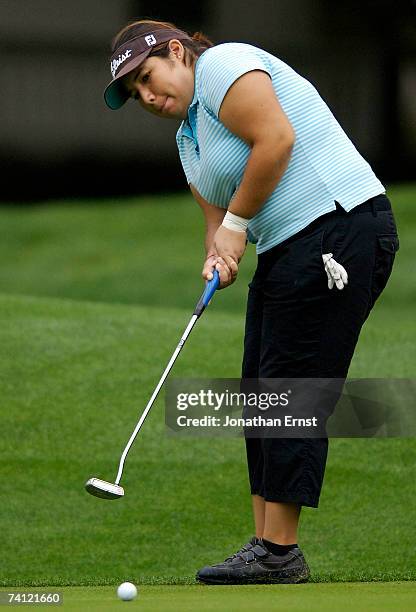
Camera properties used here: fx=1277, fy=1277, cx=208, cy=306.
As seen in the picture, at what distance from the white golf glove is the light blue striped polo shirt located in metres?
0.11

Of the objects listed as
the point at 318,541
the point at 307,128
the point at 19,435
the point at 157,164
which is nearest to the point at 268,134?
the point at 307,128

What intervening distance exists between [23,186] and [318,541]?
13.6 metres

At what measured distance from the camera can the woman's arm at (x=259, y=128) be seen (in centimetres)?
277

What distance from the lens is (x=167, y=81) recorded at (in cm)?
294

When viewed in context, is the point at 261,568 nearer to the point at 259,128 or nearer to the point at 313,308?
the point at 313,308

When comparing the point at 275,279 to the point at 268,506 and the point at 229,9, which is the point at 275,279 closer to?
the point at 268,506

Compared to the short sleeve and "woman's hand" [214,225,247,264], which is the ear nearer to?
the short sleeve

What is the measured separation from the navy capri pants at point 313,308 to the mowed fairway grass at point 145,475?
0.96 ft

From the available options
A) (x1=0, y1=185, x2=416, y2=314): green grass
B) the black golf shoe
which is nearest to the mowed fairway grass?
the black golf shoe

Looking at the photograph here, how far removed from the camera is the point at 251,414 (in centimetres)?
306

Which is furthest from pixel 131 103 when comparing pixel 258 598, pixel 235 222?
pixel 258 598

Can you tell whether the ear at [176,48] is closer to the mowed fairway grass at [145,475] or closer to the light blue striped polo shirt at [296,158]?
the light blue striped polo shirt at [296,158]

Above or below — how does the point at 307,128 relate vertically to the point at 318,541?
above

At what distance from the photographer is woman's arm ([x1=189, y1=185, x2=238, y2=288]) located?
2.99m
